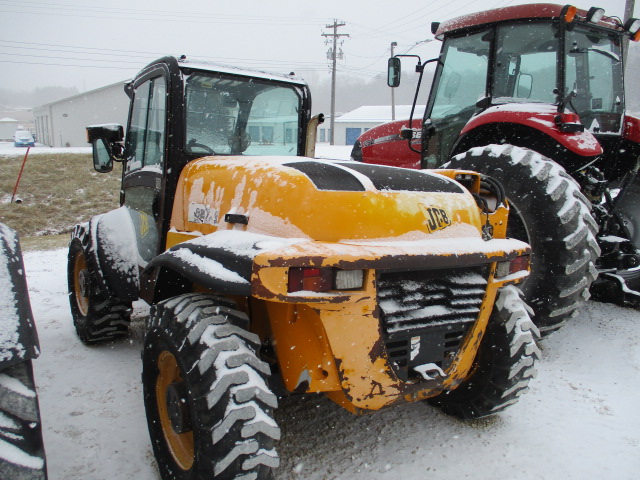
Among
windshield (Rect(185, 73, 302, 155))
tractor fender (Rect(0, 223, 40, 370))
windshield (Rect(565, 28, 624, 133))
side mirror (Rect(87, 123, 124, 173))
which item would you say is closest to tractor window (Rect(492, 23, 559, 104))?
windshield (Rect(565, 28, 624, 133))

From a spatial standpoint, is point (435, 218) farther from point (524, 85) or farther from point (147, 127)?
point (524, 85)

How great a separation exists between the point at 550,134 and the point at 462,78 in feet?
5.22

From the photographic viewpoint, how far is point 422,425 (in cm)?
306

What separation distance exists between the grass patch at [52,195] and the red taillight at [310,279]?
820 cm

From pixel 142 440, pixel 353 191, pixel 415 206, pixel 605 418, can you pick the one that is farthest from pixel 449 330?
pixel 142 440

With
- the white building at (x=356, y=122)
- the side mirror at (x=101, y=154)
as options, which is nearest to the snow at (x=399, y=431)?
the side mirror at (x=101, y=154)

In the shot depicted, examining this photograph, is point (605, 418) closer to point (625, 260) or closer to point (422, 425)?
point (422, 425)

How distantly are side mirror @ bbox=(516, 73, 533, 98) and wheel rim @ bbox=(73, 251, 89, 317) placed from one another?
4142mm

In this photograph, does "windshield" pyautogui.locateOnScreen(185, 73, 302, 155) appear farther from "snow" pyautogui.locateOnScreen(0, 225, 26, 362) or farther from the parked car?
the parked car

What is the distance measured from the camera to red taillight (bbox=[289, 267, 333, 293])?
1.98m

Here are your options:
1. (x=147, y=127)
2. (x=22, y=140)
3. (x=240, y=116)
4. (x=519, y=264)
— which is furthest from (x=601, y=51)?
(x=22, y=140)

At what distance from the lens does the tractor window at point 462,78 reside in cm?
507

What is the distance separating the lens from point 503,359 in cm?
280

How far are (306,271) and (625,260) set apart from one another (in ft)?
13.3
